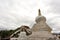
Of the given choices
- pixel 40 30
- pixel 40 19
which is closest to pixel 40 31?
pixel 40 30

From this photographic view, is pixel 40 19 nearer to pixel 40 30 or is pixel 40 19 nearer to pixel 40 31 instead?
pixel 40 30

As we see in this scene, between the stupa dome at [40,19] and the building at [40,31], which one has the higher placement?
the stupa dome at [40,19]

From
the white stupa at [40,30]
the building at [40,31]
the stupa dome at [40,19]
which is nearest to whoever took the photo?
the building at [40,31]

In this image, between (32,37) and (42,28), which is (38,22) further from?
(32,37)

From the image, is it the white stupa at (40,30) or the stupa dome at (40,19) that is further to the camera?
the stupa dome at (40,19)

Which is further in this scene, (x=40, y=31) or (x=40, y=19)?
(x=40, y=19)

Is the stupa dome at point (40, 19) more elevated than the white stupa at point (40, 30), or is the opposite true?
the stupa dome at point (40, 19)

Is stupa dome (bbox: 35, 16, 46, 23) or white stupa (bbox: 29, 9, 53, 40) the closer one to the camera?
white stupa (bbox: 29, 9, 53, 40)

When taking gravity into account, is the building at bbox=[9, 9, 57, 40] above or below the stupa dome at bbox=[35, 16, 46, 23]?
below

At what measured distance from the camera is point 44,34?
18.4 meters

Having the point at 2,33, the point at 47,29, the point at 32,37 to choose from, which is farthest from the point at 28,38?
the point at 2,33

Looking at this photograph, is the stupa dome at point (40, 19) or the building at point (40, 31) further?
the stupa dome at point (40, 19)

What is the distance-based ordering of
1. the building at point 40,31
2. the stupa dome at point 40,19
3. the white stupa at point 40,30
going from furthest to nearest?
the stupa dome at point 40,19, the white stupa at point 40,30, the building at point 40,31

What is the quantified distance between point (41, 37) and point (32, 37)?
3.62ft
